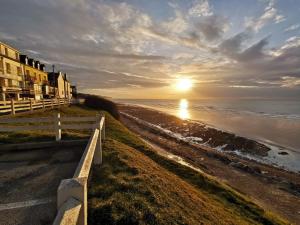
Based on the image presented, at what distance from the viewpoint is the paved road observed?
343cm

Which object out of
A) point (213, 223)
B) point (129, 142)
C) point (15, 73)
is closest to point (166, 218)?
point (213, 223)

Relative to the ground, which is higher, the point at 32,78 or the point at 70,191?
the point at 32,78

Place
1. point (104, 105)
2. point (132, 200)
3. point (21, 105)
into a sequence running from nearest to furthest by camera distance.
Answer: point (132, 200) → point (21, 105) → point (104, 105)

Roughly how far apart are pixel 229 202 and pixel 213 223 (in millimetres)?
4671

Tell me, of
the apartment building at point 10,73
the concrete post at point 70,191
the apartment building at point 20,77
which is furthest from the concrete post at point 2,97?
the concrete post at point 70,191

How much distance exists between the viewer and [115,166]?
259 inches

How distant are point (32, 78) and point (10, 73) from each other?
24.3 feet

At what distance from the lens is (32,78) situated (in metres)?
41.3

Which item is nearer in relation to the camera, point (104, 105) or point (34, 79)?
point (104, 105)

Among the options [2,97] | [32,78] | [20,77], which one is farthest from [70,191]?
[32,78]

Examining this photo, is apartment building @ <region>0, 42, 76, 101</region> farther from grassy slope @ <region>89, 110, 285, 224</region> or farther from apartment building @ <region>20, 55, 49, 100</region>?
grassy slope @ <region>89, 110, 285, 224</region>

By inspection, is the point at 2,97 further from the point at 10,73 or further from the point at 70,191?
the point at 70,191

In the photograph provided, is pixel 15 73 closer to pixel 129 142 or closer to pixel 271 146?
pixel 129 142

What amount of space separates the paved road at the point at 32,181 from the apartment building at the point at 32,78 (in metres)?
33.8
